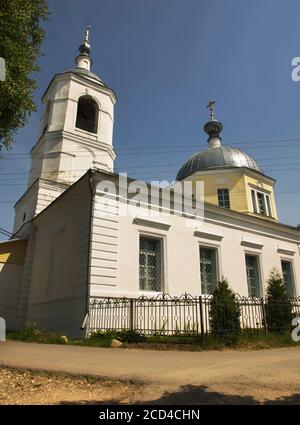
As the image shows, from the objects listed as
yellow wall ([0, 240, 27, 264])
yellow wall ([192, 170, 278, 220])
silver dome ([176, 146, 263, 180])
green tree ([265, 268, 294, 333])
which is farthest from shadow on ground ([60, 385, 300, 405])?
silver dome ([176, 146, 263, 180])

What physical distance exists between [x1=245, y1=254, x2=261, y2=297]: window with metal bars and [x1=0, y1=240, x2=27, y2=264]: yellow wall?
1135 centimetres

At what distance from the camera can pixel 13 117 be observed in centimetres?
949

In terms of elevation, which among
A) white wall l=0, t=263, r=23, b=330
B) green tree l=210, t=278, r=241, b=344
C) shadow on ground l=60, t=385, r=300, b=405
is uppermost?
white wall l=0, t=263, r=23, b=330

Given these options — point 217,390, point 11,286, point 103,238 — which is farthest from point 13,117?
point 11,286

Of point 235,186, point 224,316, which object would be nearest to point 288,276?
point 235,186

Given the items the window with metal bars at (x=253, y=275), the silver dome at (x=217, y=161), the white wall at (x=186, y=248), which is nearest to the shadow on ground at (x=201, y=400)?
the white wall at (x=186, y=248)

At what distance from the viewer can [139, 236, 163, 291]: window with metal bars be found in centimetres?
1275

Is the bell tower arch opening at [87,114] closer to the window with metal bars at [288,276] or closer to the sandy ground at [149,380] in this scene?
the window with metal bars at [288,276]

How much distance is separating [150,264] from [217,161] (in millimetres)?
14599

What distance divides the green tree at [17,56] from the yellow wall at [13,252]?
26.9 feet

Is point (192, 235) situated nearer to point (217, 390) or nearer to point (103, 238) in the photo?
point (103, 238)

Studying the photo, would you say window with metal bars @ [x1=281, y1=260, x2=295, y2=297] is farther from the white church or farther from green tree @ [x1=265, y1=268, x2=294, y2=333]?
green tree @ [x1=265, y1=268, x2=294, y2=333]

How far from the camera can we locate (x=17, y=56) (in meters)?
9.08

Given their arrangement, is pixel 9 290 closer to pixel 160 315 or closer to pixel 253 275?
pixel 160 315
